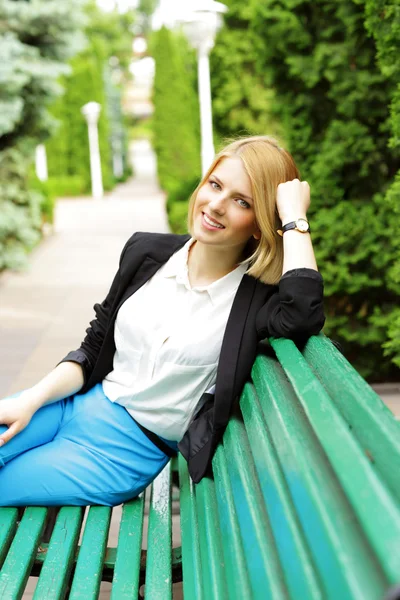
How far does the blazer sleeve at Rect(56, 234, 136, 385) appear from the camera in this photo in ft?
8.48

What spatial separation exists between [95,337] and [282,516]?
1.32 m

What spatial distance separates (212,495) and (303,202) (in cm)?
87

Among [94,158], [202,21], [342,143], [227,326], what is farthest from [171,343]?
[94,158]

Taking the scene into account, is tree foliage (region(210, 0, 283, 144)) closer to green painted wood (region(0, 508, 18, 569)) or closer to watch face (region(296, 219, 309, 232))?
watch face (region(296, 219, 309, 232))

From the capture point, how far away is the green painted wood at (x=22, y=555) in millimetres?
1975

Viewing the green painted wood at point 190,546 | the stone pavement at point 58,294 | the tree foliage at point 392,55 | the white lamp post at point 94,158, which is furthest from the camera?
the white lamp post at point 94,158

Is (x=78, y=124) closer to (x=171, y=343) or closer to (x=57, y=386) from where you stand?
(x=57, y=386)

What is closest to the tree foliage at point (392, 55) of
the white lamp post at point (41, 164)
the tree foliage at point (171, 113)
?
the white lamp post at point (41, 164)

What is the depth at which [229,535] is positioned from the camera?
1.85 metres

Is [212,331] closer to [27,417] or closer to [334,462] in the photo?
[27,417]

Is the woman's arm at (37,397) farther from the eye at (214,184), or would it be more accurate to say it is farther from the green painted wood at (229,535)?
the eye at (214,184)

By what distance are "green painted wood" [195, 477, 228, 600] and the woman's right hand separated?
0.56 m

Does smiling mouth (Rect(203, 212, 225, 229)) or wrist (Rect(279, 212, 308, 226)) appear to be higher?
wrist (Rect(279, 212, 308, 226))

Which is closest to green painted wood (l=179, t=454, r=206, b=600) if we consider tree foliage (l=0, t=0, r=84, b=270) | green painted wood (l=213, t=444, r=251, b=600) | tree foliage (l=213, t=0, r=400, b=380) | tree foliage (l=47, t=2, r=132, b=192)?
green painted wood (l=213, t=444, r=251, b=600)
